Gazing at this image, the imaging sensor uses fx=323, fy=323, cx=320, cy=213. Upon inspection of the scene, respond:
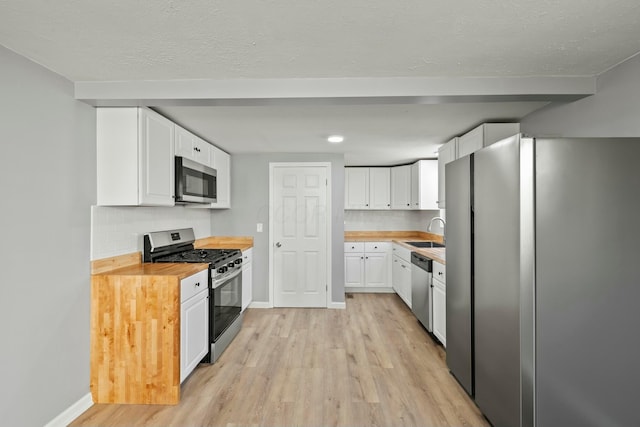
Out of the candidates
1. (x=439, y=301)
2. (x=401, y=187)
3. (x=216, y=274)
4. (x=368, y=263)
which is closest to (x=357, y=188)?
(x=401, y=187)

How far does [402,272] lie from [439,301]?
1.44 metres

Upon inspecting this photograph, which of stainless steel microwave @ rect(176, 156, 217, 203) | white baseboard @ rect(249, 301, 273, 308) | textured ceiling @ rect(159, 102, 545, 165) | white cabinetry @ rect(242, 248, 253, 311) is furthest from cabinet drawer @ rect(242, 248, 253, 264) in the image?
textured ceiling @ rect(159, 102, 545, 165)

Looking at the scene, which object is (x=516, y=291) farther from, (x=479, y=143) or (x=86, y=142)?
(x=86, y=142)

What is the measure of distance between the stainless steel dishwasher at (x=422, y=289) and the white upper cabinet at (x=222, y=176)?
259 centimetres

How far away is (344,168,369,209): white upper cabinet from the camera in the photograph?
576cm

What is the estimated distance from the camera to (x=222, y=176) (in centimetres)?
431

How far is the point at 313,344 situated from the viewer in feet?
11.1

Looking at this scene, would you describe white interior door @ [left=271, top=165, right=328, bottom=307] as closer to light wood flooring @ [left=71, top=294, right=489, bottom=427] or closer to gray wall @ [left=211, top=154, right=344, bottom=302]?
gray wall @ [left=211, top=154, right=344, bottom=302]

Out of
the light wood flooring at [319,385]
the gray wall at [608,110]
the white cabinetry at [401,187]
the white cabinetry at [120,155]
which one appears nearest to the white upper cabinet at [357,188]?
the white cabinetry at [401,187]

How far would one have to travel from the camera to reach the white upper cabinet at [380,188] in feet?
18.8

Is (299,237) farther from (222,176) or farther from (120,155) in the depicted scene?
(120,155)

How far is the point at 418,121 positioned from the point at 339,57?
1.42 m

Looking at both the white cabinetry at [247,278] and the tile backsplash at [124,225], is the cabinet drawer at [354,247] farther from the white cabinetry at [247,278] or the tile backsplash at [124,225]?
the tile backsplash at [124,225]

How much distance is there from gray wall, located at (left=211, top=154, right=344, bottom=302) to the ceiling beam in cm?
243
